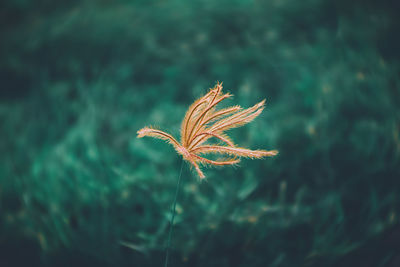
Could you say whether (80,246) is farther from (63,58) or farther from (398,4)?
(398,4)

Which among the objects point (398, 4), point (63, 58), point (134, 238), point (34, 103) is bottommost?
point (134, 238)

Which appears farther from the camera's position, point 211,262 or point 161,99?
point 161,99

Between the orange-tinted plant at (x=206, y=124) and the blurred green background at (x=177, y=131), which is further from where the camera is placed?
the blurred green background at (x=177, y=131)

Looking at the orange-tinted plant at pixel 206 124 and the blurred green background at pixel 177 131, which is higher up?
the blurred green background at pixel 177 131

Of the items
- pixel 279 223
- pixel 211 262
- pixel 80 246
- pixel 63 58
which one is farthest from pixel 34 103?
pixel 279 223

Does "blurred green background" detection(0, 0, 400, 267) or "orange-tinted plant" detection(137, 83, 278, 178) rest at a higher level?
"blurred green background" detection(0, 0, 400, 267)

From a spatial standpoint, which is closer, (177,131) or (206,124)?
(206,124)

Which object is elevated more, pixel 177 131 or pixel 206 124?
pixel 177 131

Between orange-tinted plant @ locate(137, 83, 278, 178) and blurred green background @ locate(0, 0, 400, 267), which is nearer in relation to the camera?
orange-tinted plant @ locate(137, 83, 278, 178)
